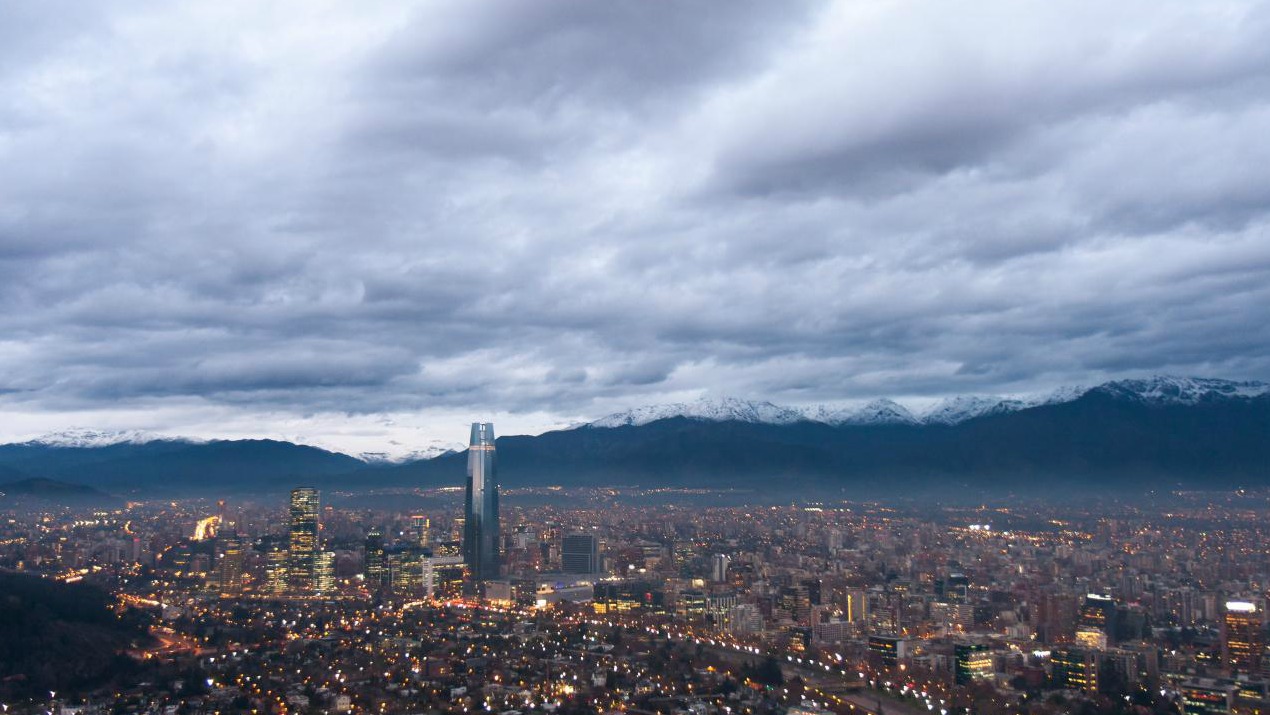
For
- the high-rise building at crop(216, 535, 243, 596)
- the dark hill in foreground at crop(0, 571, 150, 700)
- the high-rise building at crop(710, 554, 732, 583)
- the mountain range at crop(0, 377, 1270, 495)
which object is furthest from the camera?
the mountain range at crop(0, 377, 1270, 495)

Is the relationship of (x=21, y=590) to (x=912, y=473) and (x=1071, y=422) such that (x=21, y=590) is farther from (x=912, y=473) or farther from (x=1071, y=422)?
(x=1071, y=422)

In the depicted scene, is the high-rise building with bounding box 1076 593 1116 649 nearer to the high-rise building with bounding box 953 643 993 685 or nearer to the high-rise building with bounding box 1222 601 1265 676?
the high-rise building with bounding box 953 643 993 685

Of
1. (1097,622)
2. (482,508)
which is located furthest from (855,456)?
(1097,622)

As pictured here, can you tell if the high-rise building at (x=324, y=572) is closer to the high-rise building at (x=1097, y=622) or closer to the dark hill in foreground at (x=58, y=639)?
the dark hill in foreground at (x=58, y=639)

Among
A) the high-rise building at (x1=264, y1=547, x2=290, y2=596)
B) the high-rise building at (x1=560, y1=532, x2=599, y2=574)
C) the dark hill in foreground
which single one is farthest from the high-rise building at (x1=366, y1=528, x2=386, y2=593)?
the dark hill in foreground

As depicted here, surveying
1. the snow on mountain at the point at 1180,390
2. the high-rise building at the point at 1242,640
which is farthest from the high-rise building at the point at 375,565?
the snow on mountain at the point at 1180,390

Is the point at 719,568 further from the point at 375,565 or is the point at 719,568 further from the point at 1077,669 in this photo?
the point at 1077,669

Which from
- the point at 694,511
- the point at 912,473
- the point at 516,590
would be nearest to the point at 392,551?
the point at 516,590
